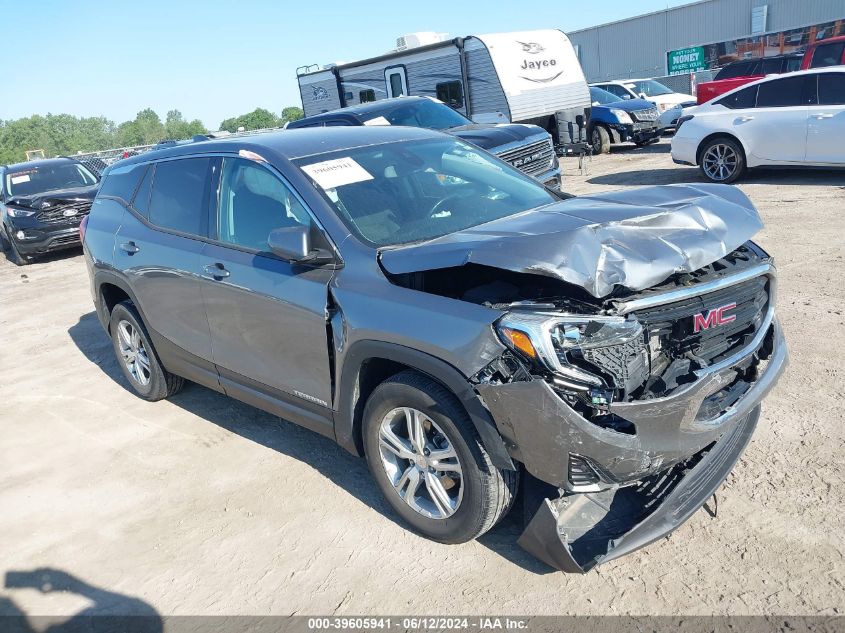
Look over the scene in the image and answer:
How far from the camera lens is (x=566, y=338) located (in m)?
2.73

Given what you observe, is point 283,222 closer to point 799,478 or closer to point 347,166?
point 347,166

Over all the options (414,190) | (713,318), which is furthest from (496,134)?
(713,318)

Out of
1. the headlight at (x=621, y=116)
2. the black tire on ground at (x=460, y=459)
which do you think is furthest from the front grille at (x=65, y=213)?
the headlight at (x=621, y=116)

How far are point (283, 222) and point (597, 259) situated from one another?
179cm

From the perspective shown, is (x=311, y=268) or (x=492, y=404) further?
(x=311, y=268)

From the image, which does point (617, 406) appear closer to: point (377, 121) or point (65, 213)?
point (377, 121)

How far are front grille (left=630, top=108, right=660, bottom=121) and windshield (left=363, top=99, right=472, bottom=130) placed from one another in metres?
7.42

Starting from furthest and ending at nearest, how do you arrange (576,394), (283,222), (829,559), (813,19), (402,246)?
(813,19) < (283,222) < (402,246) < (829,559) < (576,394)

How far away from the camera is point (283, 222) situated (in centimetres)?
382

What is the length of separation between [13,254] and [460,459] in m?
14.5

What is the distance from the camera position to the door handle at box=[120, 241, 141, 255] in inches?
194

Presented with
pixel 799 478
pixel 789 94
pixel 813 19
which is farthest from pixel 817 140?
pixel 813 19

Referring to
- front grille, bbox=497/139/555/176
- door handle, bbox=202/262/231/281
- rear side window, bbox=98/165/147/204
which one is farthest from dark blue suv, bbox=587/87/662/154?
door handle, bbox=202/262/231/281

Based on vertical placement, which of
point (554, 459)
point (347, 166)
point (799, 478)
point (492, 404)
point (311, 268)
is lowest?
point (799, 478)
